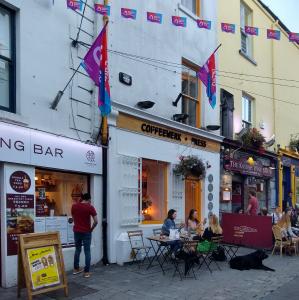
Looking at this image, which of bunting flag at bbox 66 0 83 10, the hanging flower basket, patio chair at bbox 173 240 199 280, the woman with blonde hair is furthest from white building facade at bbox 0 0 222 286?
the woman with blonde hair

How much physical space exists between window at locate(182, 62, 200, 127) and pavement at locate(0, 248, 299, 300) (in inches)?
212

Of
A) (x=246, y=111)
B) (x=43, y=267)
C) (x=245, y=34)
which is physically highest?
(x=245, y=34)

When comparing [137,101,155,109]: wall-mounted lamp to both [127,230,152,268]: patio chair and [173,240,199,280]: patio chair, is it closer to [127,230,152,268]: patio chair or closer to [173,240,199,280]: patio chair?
[127,230,152,268]: patio chair

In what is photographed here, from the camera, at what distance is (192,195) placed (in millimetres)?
14742

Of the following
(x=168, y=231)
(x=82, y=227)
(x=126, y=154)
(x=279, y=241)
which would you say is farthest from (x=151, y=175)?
(x=82, y=227)

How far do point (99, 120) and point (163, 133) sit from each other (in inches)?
105

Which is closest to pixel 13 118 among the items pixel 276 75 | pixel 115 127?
pixel 115 127

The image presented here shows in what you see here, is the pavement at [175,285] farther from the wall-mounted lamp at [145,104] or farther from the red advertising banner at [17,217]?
the wall-mounted lamp at [145,104]

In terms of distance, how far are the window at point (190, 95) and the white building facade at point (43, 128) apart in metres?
4.40

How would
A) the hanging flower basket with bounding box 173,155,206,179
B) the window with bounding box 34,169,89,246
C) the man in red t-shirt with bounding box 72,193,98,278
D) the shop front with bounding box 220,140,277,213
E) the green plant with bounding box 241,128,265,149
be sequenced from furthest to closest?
the green plant with bounding box 241,128,265,149 → the shop front with bounding box 220,140,277,213 → the hanging flower basket with bounding box 173,155,206,179 → the window with bounding box 34,169,89,246 → the man in red t-shirt with bounding box 72,193,98,278

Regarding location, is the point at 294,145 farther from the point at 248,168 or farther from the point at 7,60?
the point at 7,60

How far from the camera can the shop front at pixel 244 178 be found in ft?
54.0

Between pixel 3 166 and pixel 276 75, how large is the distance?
608 inches

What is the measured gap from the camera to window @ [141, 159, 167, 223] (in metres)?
12.8
